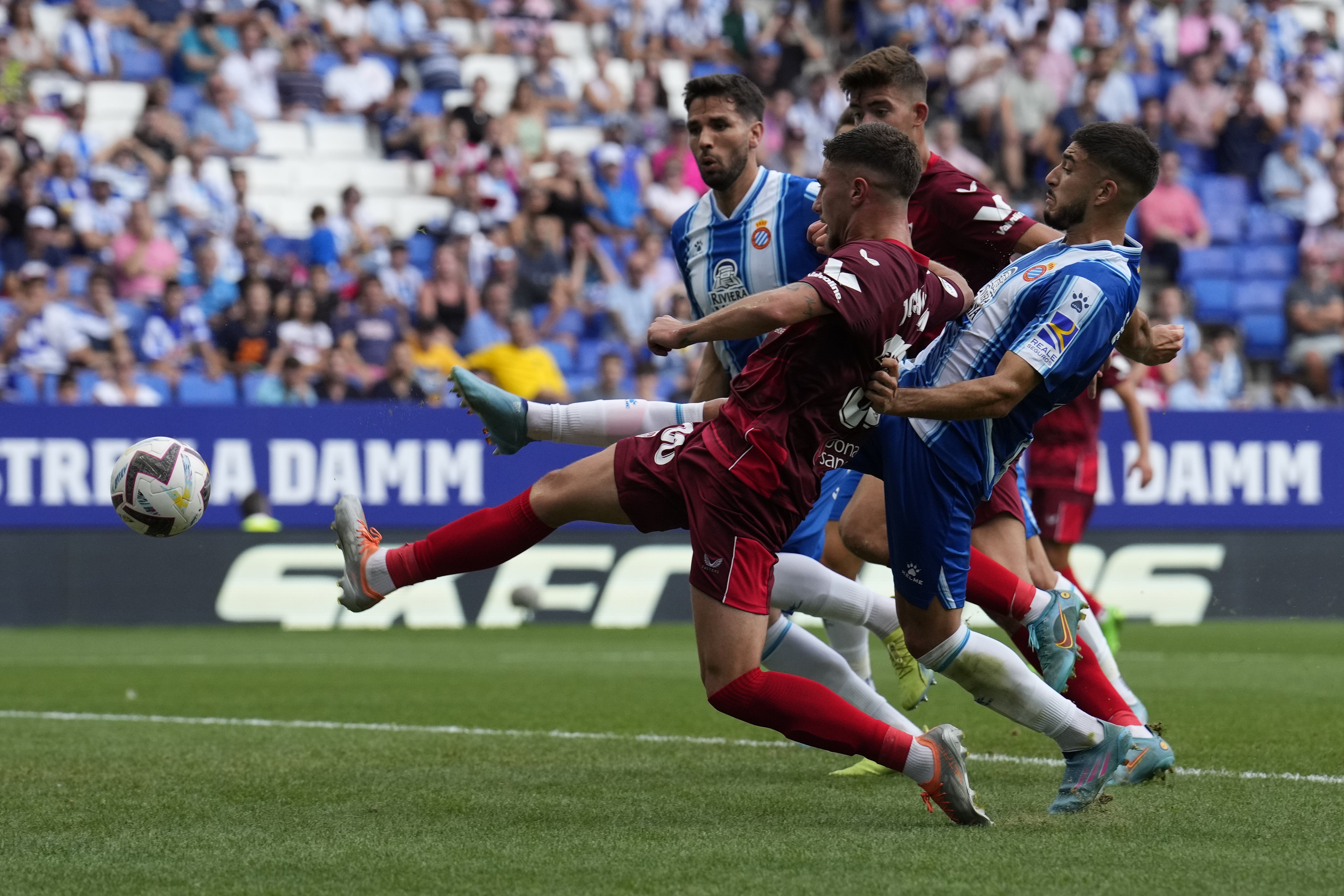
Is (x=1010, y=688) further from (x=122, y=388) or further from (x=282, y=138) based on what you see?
(x=282, y=138)

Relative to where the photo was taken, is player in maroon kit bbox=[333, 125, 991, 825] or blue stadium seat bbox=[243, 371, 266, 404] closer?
player in maroon kit bbox=[333, 125, 991, 825]

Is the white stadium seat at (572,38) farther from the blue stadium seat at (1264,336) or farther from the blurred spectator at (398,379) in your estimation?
the blue stadium seat at (1264,336)

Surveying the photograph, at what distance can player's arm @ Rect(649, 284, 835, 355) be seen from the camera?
4602mm

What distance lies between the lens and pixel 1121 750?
5.24 m

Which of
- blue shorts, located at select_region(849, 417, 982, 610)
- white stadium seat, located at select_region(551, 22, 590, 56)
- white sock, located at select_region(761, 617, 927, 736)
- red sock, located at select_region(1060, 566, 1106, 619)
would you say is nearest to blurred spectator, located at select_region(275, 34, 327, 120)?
white stadium seat, located at select_region(551, 22, 590, 56)

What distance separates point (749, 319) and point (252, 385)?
36.0ft

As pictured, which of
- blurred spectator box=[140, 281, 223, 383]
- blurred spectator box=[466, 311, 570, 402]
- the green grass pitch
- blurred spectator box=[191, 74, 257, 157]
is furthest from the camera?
blurred spectator box=[191, 74, 257, 157]

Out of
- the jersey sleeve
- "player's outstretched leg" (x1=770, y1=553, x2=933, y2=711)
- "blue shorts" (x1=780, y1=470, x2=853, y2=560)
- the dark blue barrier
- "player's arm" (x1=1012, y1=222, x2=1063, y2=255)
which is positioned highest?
"player's arm" (x1=1012, y1=222, x2=1063, y2=255)

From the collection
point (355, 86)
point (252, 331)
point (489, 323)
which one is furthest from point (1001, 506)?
point (355, 86)

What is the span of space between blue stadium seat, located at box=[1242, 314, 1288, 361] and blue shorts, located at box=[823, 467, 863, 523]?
12937mm

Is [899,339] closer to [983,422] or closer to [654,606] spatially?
→ [983,422]

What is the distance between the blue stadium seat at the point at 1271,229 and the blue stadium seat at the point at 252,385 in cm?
1185

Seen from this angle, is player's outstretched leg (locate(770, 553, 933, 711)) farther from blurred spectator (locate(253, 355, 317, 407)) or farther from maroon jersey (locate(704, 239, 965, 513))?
blurred spectator (locate(253, 355, 317, 407))

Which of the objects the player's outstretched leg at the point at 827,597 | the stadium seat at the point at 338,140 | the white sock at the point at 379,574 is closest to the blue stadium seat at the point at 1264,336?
the stadium seat at the point at 338,140
